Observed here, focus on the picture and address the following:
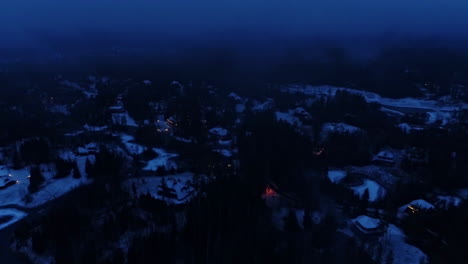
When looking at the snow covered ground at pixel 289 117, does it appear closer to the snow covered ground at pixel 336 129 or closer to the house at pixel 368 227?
the snow covered ground at pixel 336 129

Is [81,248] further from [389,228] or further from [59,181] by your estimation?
[389,228]

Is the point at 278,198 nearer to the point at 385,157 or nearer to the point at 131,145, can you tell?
the point at 385,157

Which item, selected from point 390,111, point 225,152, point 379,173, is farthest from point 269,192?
point 390,111

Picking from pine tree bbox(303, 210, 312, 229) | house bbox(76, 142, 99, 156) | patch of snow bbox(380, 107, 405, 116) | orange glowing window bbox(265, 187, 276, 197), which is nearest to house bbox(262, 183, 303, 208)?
orange glowing window bbox(265, 187, 276, 197)

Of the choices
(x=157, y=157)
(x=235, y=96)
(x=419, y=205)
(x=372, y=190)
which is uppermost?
(x=235, y=96)

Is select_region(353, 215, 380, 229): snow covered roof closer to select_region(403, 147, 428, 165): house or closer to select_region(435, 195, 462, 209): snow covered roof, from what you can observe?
select_region(435, 195, 462, 209): snow covered roof

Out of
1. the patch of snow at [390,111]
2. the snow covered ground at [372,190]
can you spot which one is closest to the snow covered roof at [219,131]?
the snow covered ground at [372,190]
